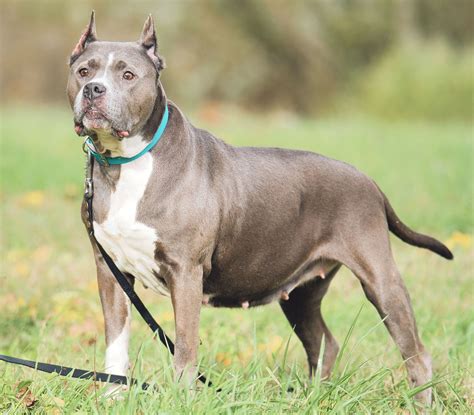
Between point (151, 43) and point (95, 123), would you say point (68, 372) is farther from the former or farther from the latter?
point (151, 43)

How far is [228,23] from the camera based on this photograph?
18672 millimetres

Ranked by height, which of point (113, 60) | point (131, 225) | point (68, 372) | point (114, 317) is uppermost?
point (113, 60)

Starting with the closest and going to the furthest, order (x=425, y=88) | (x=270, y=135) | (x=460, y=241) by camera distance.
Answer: (x=460, y=241) < (x=270, y=135) < (x=425, y=88)

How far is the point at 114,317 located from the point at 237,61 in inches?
575

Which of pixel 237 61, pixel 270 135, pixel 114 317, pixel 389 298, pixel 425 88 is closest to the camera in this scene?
pixel 114 317

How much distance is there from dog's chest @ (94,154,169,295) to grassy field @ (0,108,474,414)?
1.31 ft

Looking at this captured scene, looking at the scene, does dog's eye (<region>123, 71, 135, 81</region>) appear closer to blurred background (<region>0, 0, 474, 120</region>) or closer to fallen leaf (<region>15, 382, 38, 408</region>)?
fallen leaf (<region>15, 382, 38, 408</region>)

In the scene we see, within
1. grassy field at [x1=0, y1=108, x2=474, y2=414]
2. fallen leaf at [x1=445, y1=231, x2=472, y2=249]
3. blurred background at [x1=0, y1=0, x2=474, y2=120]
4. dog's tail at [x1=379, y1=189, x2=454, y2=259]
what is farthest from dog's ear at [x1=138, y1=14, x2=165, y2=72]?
blurred background at [x1=0, y1=0, x2=474, y2=120]

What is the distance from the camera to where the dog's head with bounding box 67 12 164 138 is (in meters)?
3.83

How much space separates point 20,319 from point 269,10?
1469 centimetres

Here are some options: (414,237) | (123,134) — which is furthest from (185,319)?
(414,237)

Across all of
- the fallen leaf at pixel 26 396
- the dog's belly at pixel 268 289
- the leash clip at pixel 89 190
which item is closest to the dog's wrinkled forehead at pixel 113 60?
the leash clip at pixel 89 190

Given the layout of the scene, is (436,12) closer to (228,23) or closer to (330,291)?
(228,23)

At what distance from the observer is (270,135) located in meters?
12.6
